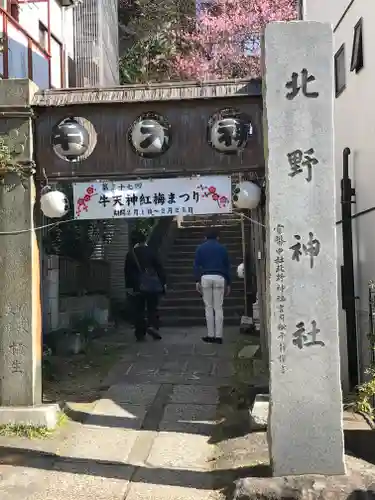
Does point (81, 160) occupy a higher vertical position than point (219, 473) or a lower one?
higher

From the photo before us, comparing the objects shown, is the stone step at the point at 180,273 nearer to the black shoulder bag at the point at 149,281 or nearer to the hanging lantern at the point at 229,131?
the black shoulder bag at the point at 149,281

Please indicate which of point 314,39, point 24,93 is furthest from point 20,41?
point 314,39

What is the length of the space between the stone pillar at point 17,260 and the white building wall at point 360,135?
480 cm

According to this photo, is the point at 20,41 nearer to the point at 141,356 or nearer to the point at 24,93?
the point at 24,93

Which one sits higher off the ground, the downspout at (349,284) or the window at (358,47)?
the window at (358,47)

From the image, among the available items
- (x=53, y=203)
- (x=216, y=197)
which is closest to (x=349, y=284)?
(x=216, y=197)

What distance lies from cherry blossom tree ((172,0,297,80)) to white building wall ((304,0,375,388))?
11.6 m

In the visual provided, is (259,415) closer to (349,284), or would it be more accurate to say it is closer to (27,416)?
(27,416)

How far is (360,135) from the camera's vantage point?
920cm

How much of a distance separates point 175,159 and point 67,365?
15.1 ft

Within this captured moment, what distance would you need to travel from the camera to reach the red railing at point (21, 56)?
9422mm

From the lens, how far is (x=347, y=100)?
10.0 meters

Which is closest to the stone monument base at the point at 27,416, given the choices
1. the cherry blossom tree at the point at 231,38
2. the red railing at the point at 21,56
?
the red railing at the point at 21,56

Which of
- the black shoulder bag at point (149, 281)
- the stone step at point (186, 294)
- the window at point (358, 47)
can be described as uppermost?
the window at point (358, 47)
